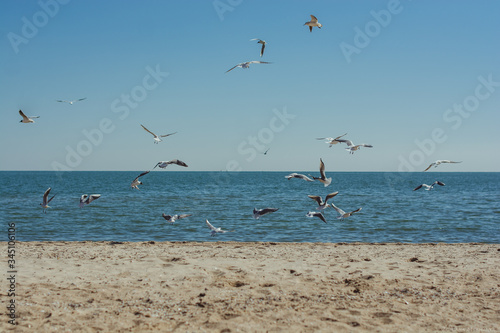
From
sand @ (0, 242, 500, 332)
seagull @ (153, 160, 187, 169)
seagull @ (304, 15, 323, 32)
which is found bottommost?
sand @ (0, 242, 500, 332)

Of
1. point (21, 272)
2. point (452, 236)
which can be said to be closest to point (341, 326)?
point (21, 272)

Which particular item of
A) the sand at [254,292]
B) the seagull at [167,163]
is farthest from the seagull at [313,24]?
the sand at [254,292]

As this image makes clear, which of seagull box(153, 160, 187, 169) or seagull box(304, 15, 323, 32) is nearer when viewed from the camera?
seagull box(153, 160, 187, 169)

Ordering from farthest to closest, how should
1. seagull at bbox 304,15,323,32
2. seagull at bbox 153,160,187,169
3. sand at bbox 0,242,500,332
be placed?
seagull at bbox 304,15,323,32, seagull at bbox 153,160,187,169, sand at bbox 0,242,500,332

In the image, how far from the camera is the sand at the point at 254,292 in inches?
268

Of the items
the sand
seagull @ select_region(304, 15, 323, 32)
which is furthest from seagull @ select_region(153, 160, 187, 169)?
seagull @ select_region(304, 15, 323, 32)

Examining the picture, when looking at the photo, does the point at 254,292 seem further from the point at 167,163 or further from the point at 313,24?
the point at 313,24

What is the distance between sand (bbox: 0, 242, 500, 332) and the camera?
6.80m

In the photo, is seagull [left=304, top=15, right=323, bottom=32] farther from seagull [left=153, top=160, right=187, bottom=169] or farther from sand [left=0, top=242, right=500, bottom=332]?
sand [left=0, top=242, right=500, bottom=332]

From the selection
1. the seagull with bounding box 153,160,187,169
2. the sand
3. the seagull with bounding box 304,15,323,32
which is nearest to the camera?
the sand

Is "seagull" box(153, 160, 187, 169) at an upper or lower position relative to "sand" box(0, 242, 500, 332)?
upper

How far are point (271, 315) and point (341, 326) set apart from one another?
121 cm

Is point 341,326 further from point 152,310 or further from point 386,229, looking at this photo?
point 386,229

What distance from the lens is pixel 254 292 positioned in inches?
330
